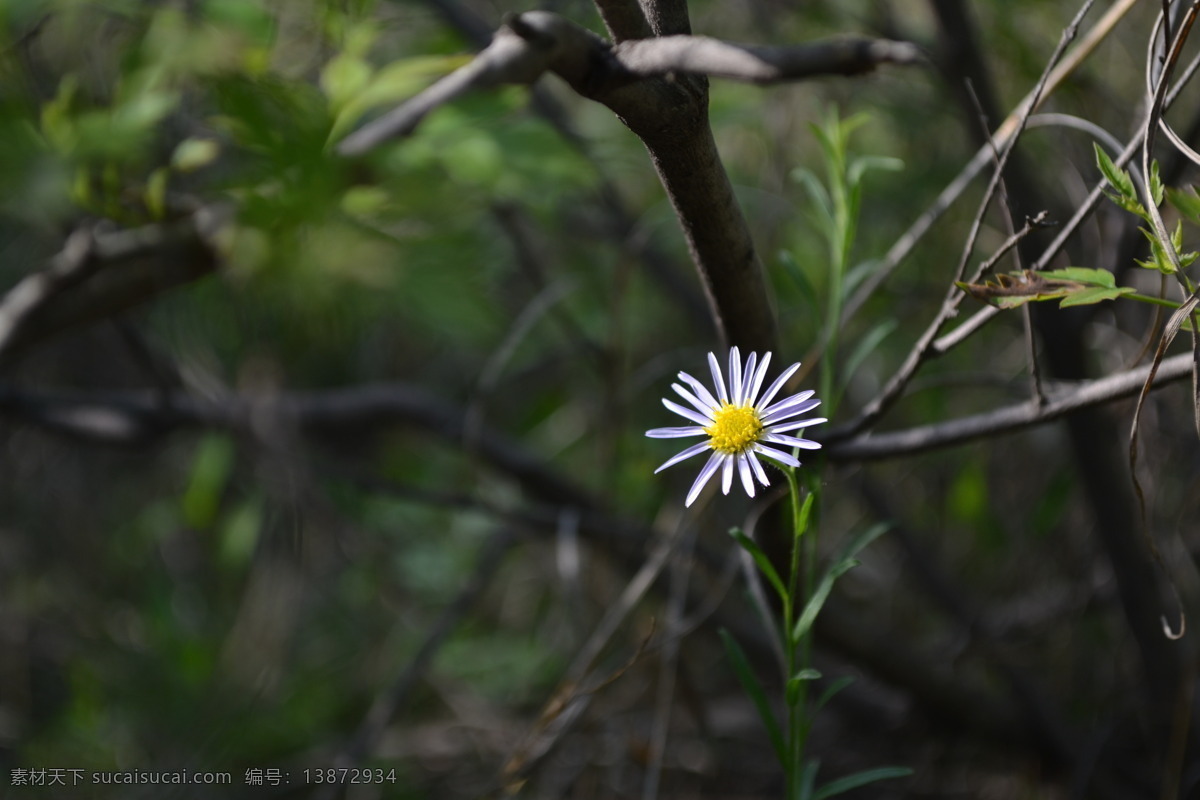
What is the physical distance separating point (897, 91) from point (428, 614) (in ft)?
4.89

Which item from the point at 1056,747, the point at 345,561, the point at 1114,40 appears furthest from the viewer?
the point at 345,561

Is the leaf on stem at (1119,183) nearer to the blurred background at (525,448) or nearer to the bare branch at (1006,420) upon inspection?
the bare branch at (1006,420)

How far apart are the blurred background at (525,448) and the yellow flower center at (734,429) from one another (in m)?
0.16

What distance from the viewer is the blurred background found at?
1.04m

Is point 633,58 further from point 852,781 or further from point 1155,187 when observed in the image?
point 852,781

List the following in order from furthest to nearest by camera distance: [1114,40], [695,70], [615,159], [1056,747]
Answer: [1114,40], [615,159], [1056,747], [695,70]

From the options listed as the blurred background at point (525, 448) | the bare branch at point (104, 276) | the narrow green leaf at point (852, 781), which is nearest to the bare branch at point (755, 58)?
the blurred background at point (525, 448)

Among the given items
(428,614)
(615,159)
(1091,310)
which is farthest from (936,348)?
(428,614)

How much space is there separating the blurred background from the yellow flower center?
0.16m

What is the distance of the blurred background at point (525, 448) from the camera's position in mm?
1038

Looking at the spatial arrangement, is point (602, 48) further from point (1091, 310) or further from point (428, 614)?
point (428, 614)

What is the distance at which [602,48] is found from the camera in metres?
0.50

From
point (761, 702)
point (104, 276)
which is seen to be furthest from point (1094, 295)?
point (104, 276)

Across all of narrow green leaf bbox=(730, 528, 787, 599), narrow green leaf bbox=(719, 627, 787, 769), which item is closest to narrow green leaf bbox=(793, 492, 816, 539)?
narrow green leaf bbox=(730, 528, 787, 599)
